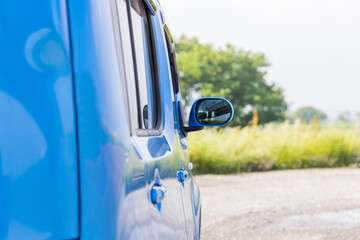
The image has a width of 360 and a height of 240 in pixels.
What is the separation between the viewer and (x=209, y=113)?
3135 mm

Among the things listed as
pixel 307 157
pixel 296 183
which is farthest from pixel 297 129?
pixel 296 183

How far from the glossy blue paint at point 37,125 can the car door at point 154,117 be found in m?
0.25

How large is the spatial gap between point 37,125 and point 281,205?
8307 millimetres

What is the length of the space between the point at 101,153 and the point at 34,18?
34 centimetres

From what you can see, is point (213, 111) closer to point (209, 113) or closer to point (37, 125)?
point (209, 113)

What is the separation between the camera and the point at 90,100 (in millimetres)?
1178

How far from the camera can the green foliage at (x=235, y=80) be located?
41.9 metres

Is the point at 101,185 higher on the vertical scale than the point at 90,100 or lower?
lower

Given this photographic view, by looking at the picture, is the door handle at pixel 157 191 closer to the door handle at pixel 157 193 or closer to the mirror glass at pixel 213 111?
the door handle at pixel 157 193

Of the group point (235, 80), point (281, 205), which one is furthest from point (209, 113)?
point (235, 80)

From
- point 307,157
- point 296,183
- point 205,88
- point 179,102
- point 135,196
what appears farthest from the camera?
point 205,88

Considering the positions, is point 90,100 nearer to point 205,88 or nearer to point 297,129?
point 297,129

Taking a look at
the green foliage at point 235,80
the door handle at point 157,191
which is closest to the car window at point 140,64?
the door handle at point 157,191

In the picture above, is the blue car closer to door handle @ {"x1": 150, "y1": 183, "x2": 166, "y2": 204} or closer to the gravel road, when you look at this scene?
door handle @ {"x1": 150, "y1": 183, "x2": 166, "y2": 204}
